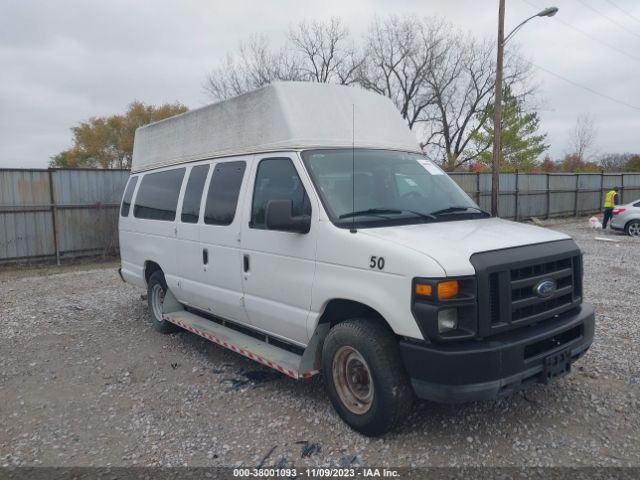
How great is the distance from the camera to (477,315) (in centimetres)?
328

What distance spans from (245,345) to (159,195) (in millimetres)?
2655

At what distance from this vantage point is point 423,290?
326cm

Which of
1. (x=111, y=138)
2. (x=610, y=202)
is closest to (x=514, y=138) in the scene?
(x=610, y=202)

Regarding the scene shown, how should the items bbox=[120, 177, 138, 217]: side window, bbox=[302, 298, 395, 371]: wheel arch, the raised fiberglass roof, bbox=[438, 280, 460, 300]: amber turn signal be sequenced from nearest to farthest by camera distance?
bbox=[438, 280, 460, 300]: amber turn signal → bbox=[302, 298, 395, 371]: wheel arch → the raised fiberglass roof → bbox=[120, 177, 138, 217]: side window

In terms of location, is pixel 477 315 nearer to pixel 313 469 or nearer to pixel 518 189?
pixel 313 469

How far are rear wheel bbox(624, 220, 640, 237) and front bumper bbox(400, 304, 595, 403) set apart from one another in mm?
16081

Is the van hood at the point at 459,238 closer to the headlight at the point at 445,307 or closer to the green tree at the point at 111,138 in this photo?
the headlight at the point at 445,307

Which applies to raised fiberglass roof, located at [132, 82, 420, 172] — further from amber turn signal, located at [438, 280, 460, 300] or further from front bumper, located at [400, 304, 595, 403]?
front bumper, located at [400, 304, 595, 403]

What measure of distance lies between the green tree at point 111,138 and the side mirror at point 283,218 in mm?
44877

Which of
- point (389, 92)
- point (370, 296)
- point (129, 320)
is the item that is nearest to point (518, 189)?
point (389, 92)

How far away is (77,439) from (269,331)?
1755mm

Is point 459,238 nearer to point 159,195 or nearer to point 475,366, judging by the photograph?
point 475,366

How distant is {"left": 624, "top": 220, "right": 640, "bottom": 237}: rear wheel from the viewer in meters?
16.9

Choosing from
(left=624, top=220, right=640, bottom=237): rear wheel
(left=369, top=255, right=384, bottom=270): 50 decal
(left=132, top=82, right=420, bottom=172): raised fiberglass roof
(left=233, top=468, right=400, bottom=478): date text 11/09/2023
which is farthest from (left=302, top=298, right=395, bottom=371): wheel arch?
(left=624, top=220, right=640, bottom=237): rear wheel
